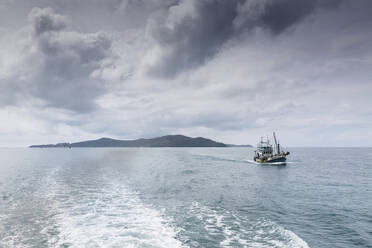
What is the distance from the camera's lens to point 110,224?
69.6ft

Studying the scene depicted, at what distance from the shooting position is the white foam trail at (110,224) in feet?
57.5

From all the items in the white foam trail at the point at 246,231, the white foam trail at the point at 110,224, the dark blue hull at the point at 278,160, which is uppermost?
the dark blue hull at the point at 278,160

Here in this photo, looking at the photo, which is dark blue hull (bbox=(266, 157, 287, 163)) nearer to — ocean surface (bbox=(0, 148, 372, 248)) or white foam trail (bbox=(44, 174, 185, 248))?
ocean surface (bbox=(0, 148, 372, 248))

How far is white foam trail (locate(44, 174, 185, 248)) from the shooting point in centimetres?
1753

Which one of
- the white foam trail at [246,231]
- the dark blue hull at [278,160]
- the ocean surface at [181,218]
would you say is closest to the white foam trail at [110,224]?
the ocean surface at [181,218]

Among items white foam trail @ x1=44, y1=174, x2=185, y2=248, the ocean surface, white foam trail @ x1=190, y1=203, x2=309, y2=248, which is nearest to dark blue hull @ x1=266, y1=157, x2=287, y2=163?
the ocean surface

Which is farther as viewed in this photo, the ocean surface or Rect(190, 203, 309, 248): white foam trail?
the ocean surface

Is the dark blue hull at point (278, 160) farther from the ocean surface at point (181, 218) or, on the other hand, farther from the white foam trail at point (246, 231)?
the white foam trail at point (246, 231)

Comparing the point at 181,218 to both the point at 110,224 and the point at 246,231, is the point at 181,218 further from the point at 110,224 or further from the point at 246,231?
the point at 110,224

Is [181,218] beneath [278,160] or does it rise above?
beneath

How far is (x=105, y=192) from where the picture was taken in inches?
1391

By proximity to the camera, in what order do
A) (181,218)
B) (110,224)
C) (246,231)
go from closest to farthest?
(246,231) < (110,224) < (181,218)

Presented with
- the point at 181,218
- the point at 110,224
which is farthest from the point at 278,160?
the point at 110,224

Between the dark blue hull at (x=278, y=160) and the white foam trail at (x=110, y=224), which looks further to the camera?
the dark blue hull at (x=278, y=160)
